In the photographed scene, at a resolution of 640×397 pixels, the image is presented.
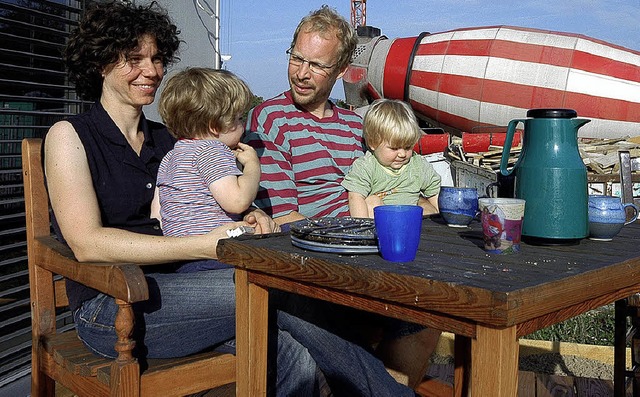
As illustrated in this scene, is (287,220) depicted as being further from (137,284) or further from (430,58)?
(430,58)

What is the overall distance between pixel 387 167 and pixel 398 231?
141 centimetres

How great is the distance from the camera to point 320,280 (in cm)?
150

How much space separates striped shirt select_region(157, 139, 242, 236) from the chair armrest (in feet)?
1.07

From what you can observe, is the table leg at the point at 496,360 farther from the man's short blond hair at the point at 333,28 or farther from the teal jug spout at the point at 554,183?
the man's short blond hair at the point at 333,28

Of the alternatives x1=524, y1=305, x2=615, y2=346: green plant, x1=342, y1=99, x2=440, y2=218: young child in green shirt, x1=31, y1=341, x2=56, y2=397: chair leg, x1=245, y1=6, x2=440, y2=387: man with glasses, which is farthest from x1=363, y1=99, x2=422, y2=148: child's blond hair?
x1=524, y1=305, x2=615, y2=346: green plant

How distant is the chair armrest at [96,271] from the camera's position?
1.70 metres

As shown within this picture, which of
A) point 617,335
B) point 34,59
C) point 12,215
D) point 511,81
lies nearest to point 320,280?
point 617,335

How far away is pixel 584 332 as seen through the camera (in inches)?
162

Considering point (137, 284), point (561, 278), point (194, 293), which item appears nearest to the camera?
point (561, 278)

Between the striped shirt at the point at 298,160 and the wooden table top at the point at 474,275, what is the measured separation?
0.94 meters

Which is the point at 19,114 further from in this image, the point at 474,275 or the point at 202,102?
the point at 474,275

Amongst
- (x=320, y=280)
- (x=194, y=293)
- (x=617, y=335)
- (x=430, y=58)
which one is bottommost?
(x=617, y=335)

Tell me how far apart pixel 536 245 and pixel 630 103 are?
7.32 meters

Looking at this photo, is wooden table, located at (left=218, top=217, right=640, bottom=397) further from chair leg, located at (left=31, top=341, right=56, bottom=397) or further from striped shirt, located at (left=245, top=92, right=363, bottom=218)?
striped shirt, located at (left=245, top=92, right=363, bottom=218)
